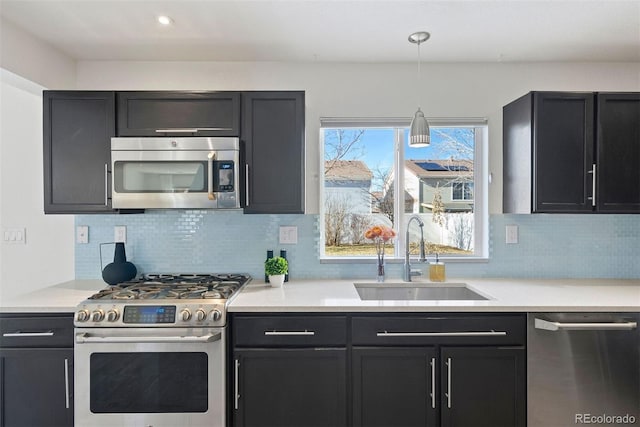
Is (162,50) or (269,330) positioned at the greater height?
(162,50)

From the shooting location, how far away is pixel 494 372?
187cm

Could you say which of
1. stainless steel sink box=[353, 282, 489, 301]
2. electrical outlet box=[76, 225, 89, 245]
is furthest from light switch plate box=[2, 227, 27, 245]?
stainless steel sink box=[353, 282, 489, 301]

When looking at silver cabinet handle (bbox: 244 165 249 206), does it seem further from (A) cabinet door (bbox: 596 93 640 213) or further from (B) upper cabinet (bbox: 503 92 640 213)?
(A) cabinet door (bbox: 596 93 640 213)

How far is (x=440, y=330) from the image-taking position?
188 centimetres

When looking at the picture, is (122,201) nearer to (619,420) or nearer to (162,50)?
(162,50)

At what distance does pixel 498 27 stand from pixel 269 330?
2099mm

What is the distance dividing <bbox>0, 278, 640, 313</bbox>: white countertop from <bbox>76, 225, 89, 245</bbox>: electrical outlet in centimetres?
28

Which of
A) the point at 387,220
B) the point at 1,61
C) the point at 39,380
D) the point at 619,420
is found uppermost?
the point at 1,61

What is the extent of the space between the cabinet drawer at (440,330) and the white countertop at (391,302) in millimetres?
55

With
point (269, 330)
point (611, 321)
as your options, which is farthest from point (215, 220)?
point (611, 321)

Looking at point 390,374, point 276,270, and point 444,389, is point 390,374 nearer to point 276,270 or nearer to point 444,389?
point 444,389

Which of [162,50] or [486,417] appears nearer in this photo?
[486,417]

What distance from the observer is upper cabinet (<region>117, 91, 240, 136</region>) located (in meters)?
2.22

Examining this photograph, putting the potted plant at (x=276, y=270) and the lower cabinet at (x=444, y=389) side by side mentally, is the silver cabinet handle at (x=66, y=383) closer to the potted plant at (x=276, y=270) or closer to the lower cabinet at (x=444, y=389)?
the potted plant at (x=276, y=270)
